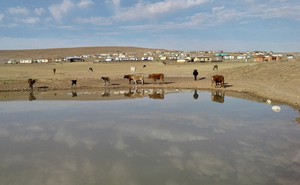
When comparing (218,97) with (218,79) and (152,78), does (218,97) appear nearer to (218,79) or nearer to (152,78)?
(218,79)

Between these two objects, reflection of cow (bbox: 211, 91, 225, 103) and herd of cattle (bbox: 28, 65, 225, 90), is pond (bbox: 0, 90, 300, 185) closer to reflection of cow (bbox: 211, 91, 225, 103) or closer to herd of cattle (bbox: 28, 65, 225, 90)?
reflection of cow (bbox: 211, 91, 225, 103)

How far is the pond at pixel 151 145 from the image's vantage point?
982cm

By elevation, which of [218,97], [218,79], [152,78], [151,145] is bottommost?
[151,145]

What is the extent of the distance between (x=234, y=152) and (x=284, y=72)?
3009cm

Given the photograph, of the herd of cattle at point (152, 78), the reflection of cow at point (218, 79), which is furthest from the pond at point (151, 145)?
the herd of cattle at point (152, 78)

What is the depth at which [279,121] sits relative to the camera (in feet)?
55.4

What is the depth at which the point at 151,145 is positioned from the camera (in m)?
13.1

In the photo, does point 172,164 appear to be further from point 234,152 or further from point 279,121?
point 279,121

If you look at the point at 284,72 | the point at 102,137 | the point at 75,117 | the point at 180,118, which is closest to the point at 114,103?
the point at 75,117

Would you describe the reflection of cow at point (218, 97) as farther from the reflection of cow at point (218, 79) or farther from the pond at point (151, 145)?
the pond at point (151, 145)

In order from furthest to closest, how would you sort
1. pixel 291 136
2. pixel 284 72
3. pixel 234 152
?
pixel 284 72 < pixel 291 136 < pixel 234 152

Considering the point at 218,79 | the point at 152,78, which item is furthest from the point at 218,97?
the point at 152,78

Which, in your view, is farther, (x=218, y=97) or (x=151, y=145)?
(x=218, y=97)

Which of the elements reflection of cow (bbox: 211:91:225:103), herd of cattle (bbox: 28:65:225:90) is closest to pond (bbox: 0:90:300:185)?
reflection of cow (bbox: 211:91:225:103)
